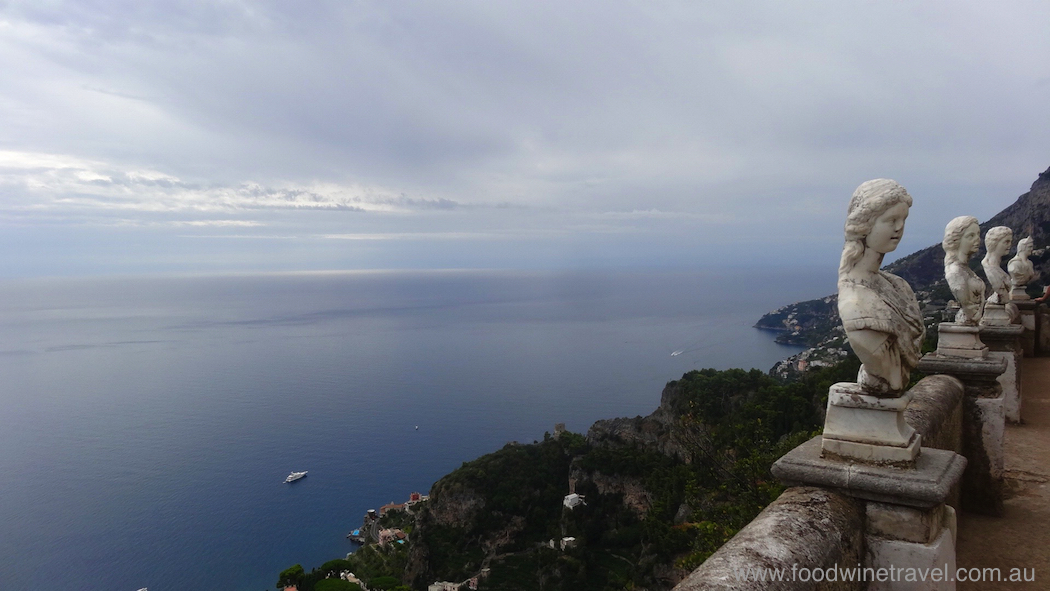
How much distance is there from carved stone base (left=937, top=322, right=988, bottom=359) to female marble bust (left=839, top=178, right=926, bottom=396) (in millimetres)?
3049

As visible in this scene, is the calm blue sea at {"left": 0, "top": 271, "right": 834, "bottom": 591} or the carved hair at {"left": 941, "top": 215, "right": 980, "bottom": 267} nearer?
the carved hair at {"left": 941, "top": 215, "right": 980, "bottom": 267}

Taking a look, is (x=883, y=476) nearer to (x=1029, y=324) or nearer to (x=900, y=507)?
(x=900, y=507)

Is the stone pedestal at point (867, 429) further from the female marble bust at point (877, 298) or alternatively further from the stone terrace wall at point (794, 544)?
the stone terrace wall at point (794, 544)

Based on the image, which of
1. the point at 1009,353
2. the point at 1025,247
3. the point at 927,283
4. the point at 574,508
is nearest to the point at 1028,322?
the point at 1025,247

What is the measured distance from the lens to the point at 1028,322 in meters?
10.6

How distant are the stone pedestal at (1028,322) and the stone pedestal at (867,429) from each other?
10.0 meters

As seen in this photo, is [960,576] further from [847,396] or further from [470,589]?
[470,589]

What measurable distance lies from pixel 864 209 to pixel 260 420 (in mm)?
73515

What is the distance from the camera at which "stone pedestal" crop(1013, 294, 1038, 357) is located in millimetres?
10258

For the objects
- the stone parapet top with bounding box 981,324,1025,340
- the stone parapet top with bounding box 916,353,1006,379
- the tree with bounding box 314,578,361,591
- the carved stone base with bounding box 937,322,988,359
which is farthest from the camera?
the tree with bounding box 314,578,361,591

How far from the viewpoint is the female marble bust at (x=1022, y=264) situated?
9.34m

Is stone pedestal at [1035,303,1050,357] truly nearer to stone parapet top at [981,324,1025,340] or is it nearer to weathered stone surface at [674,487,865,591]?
stone parapet top at [981,324,1025,340]

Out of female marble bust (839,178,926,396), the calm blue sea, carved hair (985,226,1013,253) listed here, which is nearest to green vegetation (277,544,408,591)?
the calm blue sea

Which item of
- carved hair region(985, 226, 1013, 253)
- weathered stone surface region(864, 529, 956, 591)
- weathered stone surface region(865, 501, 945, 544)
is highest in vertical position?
carved hair region(985, 226, 1013, 253)
